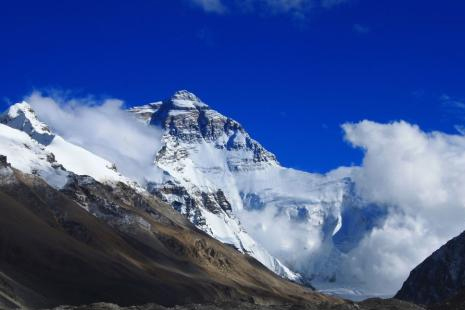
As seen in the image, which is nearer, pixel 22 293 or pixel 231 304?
pixel 231 304

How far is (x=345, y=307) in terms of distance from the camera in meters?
114

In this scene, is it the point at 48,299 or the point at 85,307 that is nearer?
the point at 85,307

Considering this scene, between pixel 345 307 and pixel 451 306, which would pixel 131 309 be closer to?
pixel 345 307

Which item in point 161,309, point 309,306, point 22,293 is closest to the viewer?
point 161,309

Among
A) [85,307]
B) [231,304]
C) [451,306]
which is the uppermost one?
[451,306]

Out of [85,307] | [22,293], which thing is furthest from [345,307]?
[22,293]

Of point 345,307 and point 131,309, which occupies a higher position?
A: point 345,307

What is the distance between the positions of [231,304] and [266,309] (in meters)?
8.24

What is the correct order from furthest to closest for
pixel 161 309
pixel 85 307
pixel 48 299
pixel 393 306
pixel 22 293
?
pixel 48 299 → pixel 22 293 → pixel 393 306 → pixel 161 309 → pixel 85 307

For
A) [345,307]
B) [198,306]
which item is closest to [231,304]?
[198,306]

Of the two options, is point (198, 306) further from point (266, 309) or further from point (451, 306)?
point (451, 306)

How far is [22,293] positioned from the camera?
184 metres

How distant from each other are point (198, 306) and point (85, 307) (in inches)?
616

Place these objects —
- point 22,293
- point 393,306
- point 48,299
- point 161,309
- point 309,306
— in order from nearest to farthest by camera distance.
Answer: point 161,309
point 309,306
point 393,306
point 22,293
point 48,299
